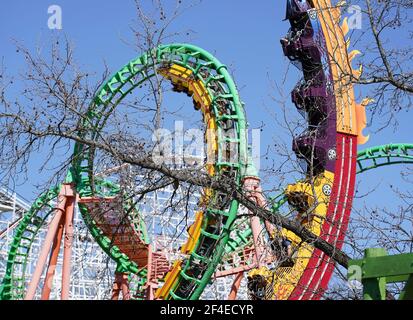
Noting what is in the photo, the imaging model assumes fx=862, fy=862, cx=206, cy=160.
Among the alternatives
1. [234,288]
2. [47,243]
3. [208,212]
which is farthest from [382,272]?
[234,288]

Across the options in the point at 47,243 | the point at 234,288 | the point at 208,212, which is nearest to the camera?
the point at 208,212

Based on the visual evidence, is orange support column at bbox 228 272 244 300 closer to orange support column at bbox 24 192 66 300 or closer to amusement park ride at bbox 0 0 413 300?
amusement park ride at bbox 0 0 413 300

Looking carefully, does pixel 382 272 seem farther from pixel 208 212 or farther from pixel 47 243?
pixel 47 243

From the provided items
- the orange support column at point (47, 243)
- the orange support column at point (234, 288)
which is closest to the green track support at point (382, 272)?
the orange support column at point (47, 243)

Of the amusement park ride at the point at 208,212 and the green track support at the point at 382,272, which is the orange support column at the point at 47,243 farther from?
the green track support at the point at 382,272

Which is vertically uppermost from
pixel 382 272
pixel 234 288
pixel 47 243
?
pixel 47 243

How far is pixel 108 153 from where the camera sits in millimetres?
5289

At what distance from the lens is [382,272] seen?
3.25 m

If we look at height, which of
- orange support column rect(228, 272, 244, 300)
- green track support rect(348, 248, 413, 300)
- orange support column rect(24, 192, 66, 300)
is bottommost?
green track support rect(348, 248, 413, 300)

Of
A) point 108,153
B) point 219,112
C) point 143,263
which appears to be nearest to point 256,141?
point 108,153

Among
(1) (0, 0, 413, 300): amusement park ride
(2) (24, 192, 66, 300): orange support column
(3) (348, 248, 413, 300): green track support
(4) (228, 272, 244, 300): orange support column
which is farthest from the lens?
(4) (228, 272, 244, 300): orange support column

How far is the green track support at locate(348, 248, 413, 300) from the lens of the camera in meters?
3.18

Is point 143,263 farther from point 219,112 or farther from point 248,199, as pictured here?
point 248,199

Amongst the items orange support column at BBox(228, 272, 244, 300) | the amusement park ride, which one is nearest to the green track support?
the amusement park ride
